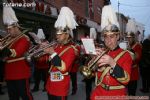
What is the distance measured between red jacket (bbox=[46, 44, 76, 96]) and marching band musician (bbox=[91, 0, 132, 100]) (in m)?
0.90

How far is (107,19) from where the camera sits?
5.03m

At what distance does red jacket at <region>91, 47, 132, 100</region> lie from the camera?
4573mm

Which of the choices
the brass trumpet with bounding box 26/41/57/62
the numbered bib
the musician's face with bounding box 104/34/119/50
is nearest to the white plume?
the brass trumpet with bounding box 26/41/57/62

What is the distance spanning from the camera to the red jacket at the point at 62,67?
5730 mm

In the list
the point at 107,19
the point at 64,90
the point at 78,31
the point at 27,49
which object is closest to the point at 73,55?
the point at 64,90

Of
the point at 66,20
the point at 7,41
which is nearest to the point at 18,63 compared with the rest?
the point at 7,41

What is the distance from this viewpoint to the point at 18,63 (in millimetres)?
7375

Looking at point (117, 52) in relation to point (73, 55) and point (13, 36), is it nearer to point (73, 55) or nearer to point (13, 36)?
point (73, 55)

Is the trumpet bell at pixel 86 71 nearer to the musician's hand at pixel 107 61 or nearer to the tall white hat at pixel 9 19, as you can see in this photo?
the musician's hand at pixel 107 61

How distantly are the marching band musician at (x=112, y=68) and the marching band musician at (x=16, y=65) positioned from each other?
247 centimetres

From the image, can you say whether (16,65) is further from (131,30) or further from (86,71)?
(131,30)

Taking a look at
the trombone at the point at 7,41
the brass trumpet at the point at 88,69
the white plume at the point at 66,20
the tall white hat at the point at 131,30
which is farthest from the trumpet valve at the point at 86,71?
the tall white hat at the point at 131,30

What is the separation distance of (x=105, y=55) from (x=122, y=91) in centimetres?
58

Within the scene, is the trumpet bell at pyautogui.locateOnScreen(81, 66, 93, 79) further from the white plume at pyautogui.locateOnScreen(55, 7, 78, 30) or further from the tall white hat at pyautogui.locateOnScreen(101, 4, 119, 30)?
the white plume at pyautogui.locateOnScreen(55, 7, 78, 30)
